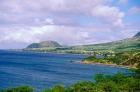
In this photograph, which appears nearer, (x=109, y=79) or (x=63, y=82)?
(x=109, y=79)

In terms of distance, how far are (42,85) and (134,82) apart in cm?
5526

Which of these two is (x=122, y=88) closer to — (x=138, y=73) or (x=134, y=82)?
(x=134, y=82)

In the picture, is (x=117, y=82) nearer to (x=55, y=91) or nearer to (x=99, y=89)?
(x=99, y=89)

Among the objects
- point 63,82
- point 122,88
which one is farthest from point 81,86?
point 63,82

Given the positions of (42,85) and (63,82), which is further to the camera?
(63,82)

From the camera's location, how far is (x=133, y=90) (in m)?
109

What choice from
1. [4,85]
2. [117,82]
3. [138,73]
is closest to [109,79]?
[117,82]

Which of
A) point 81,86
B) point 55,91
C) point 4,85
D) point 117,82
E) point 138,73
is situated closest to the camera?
point 55,91

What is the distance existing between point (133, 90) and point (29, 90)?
3151 cm

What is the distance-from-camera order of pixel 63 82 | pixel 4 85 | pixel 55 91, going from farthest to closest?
pixel 63 82 < pixel 4 85 < pixel 55 91

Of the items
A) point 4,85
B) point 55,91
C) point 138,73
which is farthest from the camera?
point 4,85

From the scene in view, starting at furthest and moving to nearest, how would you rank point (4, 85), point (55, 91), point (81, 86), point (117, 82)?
point (4, 85), point (117, 82), point (81, 86), point (55, 91)

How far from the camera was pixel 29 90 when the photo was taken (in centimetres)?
10175

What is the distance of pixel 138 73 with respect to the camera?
138 metres
